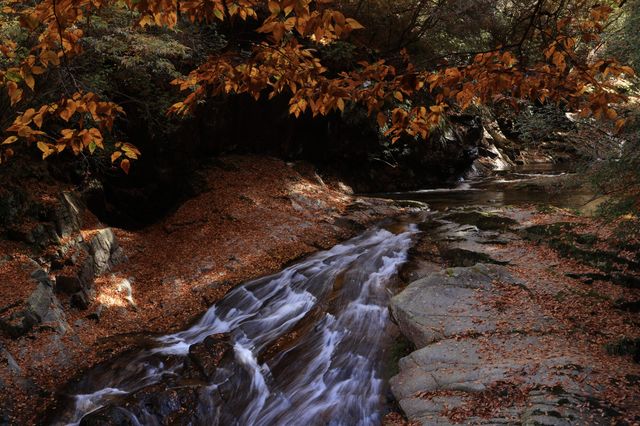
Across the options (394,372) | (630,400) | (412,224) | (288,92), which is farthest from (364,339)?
(288,92)

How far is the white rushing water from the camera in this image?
242 inches

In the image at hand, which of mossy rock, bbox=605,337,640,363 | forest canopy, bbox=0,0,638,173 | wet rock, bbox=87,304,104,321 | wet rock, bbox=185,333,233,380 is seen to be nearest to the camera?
forest canopy, bbox=0,0,638,173

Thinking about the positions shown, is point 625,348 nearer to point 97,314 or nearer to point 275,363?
point 275,363

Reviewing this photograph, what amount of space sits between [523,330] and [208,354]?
4628 mm

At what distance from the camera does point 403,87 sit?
132 inches

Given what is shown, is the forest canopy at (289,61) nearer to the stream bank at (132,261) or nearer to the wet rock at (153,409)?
the stream bank at (132,261)

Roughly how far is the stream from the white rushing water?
0.02m

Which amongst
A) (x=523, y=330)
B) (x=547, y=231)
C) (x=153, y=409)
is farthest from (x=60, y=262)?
(x=547, y=231)

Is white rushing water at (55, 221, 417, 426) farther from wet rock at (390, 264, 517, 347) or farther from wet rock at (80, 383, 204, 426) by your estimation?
wet rock at (390, 264, 517, 347)

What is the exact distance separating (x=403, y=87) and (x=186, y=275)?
7954mm

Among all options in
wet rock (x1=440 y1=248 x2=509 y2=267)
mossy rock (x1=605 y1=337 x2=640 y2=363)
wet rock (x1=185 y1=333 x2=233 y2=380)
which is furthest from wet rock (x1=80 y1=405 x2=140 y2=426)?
wet rock (x1=440 y1=248 x2=509 y2=267)

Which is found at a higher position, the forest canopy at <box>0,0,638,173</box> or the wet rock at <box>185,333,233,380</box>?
the forest canopy at <box>0,0,638,173</box>

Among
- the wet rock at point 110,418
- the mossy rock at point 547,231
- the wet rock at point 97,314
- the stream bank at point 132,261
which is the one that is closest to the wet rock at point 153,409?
the wet rock at point 110,418

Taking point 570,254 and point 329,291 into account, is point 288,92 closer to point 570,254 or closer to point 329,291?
point 329,291
